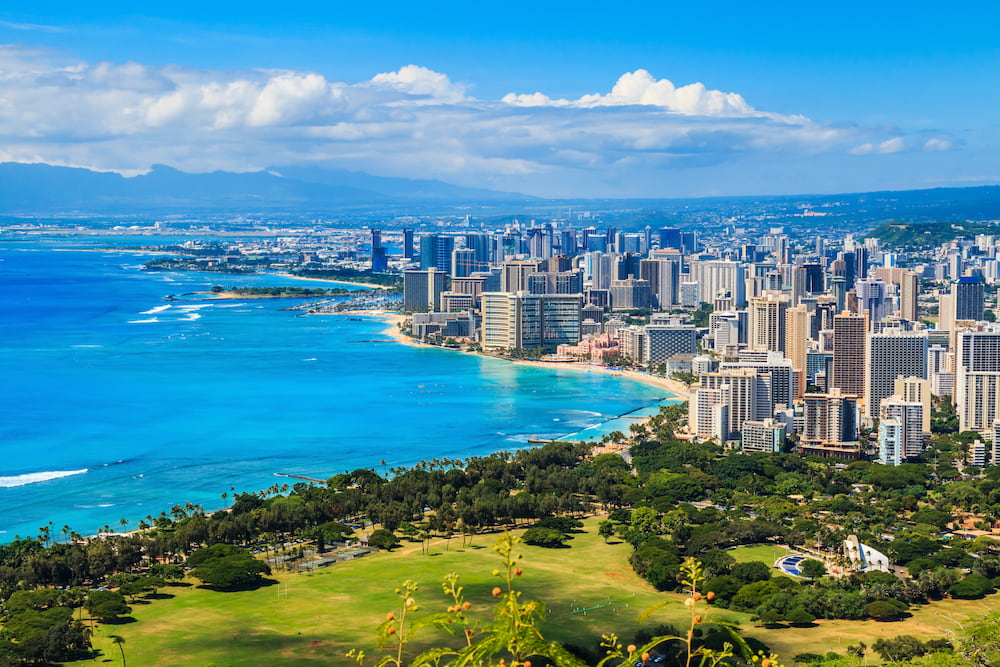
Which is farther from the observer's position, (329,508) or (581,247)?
(581,247)

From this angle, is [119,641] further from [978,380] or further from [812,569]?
[978,380]

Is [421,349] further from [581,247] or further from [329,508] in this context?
[581,247]

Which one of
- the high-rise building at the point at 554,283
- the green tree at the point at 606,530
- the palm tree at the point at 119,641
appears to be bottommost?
the green tree at the point at 606,530

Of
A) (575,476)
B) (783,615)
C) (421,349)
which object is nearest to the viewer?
(783,615)

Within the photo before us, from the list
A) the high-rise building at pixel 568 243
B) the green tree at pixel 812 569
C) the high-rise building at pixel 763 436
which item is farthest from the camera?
the high-rise building at pixel 568 243

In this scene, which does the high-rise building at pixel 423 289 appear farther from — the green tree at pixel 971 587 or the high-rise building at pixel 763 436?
the green tree at pixel 971 587

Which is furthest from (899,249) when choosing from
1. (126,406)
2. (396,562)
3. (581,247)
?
(396,562)

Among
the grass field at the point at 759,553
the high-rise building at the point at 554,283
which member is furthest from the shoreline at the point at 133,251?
the grass field at the point at 759,553
